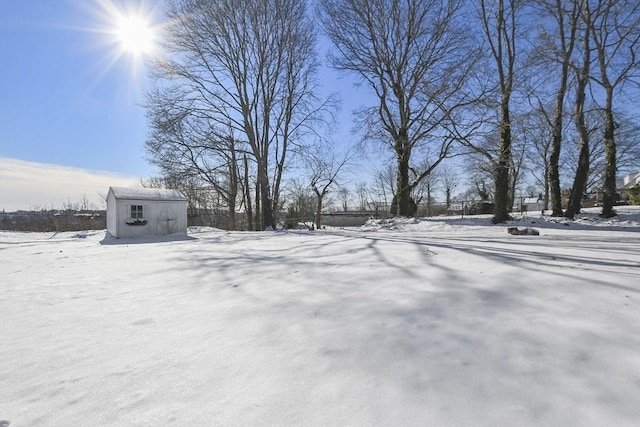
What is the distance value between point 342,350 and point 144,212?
14.0 metres

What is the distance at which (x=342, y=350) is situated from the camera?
2.06 m

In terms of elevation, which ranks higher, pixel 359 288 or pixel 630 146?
pixel 630 146

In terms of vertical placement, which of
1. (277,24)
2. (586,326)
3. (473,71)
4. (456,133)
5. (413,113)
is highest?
(277,24)

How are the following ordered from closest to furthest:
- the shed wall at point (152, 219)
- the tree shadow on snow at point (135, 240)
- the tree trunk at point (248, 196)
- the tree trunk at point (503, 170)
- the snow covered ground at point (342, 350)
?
the snow covered ground at point (342, 350), the tree shadow on snow at point (135, 240), the shed wall at point (152, 219), the tree trunk at point (503, 170), the tree trunk at point (248, 196)

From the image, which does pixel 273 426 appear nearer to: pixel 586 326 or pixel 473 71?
pixel 586 326

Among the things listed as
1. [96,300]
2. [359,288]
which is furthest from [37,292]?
[359,288]

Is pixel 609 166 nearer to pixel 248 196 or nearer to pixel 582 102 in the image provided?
pixel 582 102

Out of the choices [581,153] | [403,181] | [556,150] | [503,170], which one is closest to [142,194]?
[403,181]

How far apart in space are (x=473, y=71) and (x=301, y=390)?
16259mm

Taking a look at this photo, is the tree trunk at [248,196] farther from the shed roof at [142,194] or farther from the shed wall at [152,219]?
the shed wall at [152,219]

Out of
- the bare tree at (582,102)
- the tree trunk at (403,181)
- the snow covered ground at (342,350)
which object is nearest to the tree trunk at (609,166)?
the bare tree at (582,102)

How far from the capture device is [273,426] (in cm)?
142

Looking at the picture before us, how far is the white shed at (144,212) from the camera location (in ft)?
42.8

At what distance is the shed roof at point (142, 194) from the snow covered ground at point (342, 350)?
10390 mm
